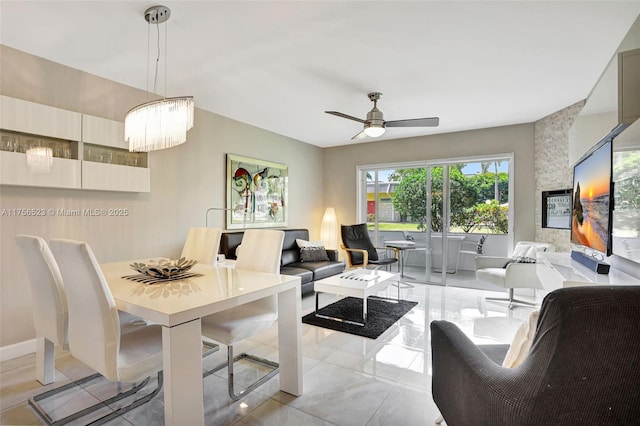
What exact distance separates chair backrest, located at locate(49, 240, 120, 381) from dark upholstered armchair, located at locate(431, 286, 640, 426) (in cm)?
157

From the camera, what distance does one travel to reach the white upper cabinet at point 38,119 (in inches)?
97.1

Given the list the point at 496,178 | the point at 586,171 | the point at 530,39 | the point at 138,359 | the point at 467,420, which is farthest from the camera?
the point at 496,178

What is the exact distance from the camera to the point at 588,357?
0.89 meters

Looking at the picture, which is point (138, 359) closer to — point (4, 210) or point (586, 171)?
point (4, 210)

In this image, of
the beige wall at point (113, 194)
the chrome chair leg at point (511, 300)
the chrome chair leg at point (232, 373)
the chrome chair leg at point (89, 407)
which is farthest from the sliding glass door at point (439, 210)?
the chrome chair leg at point (89, 407)

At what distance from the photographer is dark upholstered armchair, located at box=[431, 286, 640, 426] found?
0.86 m

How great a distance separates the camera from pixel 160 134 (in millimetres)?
2117

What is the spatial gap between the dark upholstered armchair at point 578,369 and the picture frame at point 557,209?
3.64m

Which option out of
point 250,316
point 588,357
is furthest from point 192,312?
point 588,357

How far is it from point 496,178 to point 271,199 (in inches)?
142

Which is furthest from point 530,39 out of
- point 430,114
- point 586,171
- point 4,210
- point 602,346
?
point 4,210

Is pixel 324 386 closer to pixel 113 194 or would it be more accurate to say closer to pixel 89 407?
pixel 89 407

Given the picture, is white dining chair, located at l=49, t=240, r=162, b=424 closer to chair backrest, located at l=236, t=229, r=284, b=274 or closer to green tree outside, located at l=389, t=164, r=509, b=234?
chair backrest, located at l=236, t=229, r=284, b=274

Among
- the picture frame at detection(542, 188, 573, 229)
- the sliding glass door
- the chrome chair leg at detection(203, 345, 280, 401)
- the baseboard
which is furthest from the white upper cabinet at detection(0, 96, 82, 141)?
the picture frame at detection(542, 188, 573, 229)
